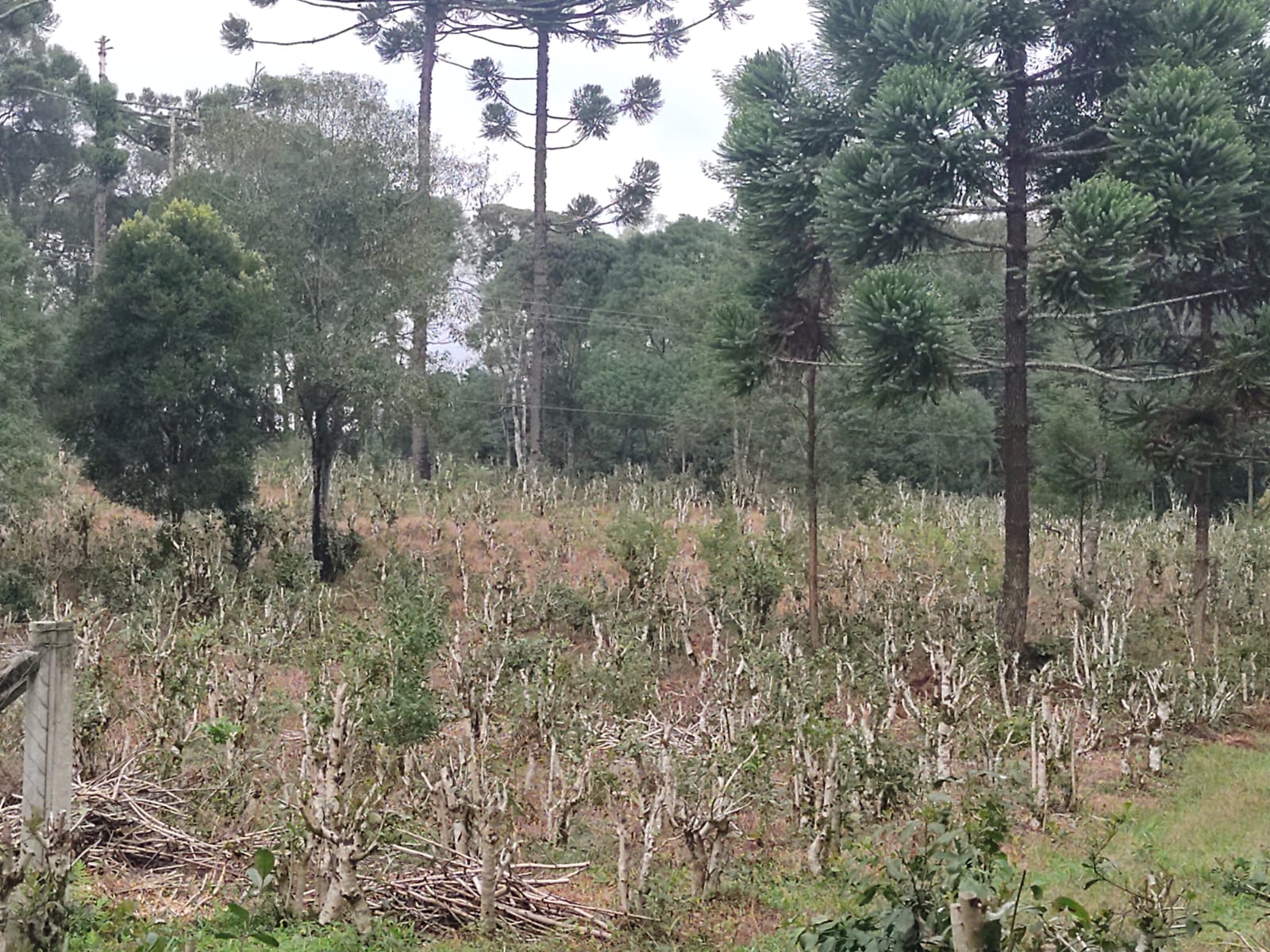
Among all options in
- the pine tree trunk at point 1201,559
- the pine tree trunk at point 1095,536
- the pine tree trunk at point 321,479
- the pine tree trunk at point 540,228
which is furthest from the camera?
the pine tree trunk at point 540,228

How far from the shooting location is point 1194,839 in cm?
744

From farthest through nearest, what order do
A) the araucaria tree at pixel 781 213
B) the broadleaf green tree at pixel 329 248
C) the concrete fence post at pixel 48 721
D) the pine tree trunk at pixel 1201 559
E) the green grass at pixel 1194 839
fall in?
1. the broadleaf green tree at pixel 329 248
2. the araucaria tree at pixel 781 213
3. the pine tree trunk at pixel 1201 559
4. the green grass at pixel 1194 839
5. the concrete fence post at pixel 48 721

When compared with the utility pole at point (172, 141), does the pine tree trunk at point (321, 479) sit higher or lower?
lower

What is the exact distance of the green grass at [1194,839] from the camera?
234 inches

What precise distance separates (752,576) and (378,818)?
8692mm

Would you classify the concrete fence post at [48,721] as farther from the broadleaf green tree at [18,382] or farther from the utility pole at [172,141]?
the utility pole at [172,141]

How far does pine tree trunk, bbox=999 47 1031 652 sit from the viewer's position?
1259 centimetres

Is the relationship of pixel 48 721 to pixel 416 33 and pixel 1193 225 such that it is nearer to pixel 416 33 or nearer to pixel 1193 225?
pixel 1193 225

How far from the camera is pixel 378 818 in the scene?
16.9 ft

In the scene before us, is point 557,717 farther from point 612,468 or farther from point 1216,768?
point 612,468

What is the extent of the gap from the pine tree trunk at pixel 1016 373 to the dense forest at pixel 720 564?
5cm

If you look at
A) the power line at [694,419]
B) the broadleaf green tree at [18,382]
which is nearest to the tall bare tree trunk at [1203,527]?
the power line at [694,419]

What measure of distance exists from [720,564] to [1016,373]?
4.00 meters

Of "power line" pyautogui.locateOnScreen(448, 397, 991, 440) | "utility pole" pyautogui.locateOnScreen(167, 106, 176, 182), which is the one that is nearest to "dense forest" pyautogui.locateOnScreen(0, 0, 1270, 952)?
"power line" pyautogui.locateOnScreen(448, 397, 991, 440)
